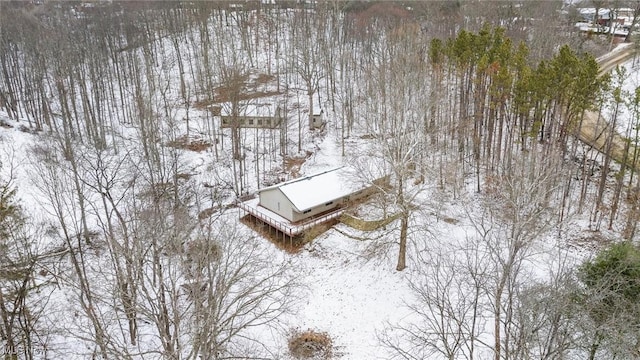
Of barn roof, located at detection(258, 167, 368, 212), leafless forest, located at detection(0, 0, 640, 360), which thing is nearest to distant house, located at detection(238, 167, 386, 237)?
barn roof, located at detection(258, 167, 368, 212)

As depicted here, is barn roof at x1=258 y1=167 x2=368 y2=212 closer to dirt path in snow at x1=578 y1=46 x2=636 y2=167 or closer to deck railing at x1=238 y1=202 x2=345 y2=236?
deck railing at x1=238 y1=202 x2=345 y2=236

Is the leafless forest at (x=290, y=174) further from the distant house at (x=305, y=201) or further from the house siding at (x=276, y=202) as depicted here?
the house siding at (x=276, y=202)

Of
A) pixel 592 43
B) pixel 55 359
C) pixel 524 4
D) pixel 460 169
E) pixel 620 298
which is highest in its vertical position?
pixel 524 4

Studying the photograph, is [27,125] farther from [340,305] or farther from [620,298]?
[620,298]

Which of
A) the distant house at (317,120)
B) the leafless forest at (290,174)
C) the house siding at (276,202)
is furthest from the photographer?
the distant house at (317,120)

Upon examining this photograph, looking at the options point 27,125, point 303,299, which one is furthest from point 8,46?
point 303,299

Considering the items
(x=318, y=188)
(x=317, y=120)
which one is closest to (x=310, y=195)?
(x=318, y=188)

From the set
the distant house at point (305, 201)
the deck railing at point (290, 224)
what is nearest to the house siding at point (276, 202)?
the distant house at point (305, 201)
